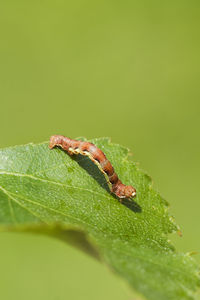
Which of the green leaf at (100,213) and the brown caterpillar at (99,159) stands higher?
the brown caterpillar at (99,159)

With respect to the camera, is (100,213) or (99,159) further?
(99,159)

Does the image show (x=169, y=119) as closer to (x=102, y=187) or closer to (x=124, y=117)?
(x=124, y=117)

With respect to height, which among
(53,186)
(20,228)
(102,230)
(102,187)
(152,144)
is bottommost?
(20,228)

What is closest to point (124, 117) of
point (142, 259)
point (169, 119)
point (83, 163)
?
point (169, 119)

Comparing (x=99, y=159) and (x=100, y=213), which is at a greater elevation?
→ (x=99, y=159)

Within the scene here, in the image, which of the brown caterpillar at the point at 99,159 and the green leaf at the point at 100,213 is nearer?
the green leaf at the point at 100,213
